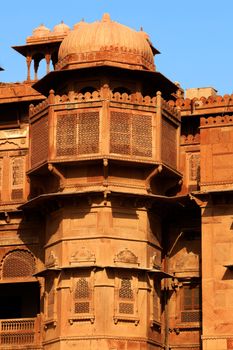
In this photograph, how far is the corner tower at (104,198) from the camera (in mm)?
36656

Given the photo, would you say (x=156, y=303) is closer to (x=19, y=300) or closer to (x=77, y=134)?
(x=77, y=134)

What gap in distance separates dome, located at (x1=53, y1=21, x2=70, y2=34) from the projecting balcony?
25.1 feet

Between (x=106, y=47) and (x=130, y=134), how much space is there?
302 cm

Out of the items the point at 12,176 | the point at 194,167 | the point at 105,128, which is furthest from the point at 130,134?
the point at 12,176

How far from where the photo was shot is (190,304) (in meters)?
38.4

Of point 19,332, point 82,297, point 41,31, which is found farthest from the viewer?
point 41,31

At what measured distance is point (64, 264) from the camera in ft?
122

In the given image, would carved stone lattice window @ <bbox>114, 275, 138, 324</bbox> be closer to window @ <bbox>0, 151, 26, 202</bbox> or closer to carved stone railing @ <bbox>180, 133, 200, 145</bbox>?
carved stone railing @ <bbox>180, 133, 200, 145</bbox>

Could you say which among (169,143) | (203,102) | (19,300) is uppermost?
(203,102)

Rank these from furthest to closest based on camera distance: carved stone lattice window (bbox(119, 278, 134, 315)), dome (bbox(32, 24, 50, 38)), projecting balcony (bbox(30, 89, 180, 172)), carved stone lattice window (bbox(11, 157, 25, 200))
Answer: dome (bbox(32, 24, 50, 38))
carved stone lattice window (bbox(11, 157, 25, 200))
projecting balcony (bbox(30, 89, 180, 172))
carved stone lattice window (bbox(119, 278, 134, 315))

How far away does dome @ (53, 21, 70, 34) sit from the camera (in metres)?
45.3

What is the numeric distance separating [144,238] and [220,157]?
305 cm

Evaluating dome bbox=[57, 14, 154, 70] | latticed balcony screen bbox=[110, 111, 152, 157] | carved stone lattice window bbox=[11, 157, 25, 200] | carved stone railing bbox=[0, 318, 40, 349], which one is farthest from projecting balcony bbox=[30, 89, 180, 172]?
carved stone railing bbox=[0, 318, 40, 349]

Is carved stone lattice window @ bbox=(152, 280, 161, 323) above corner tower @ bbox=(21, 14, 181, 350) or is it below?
below
